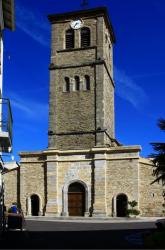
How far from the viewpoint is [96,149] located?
3919cm

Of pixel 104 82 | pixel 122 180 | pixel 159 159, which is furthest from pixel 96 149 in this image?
pixel 159 159

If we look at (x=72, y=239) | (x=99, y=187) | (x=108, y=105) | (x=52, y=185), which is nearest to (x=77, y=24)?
(x=108, y=105)

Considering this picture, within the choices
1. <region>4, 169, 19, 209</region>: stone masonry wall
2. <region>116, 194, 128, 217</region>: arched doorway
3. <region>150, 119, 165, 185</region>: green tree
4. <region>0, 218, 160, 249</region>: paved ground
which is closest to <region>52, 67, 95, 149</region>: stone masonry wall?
<region>4, 169, 19, 209</region>: stone masonry wall

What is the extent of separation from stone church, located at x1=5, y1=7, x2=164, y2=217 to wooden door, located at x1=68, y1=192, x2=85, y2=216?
9 cm

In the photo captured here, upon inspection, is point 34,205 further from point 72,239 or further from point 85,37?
point 72,239

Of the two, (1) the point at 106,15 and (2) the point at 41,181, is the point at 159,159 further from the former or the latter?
(1) the point at 106,15

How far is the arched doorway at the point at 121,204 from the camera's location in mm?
38253

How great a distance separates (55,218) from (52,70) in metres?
14.1

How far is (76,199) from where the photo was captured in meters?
39.9

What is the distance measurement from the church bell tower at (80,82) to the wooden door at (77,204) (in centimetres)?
433

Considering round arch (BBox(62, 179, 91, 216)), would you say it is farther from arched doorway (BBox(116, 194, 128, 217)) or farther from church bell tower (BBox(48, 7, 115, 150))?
church bell tower (BBox(48, 7, 115, 150))

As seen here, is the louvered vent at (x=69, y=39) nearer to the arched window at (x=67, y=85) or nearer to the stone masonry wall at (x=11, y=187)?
the arched window at (x=67, y=85)

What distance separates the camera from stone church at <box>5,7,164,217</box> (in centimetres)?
3841

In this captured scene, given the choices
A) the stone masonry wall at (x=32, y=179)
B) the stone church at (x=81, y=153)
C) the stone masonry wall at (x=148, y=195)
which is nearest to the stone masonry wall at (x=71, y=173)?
the stone church at (x=81, y=153)
